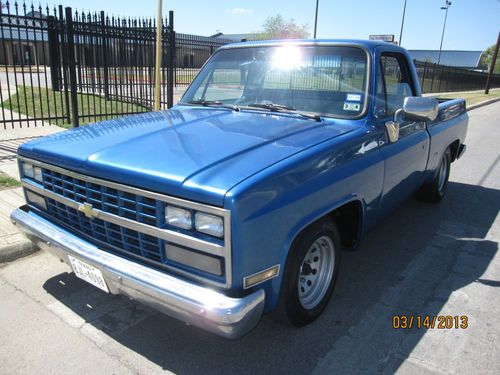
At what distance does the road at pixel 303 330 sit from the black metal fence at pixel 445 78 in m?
21.4

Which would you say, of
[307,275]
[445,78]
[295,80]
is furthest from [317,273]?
[445,78]

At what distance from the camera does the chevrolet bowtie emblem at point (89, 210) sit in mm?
2574

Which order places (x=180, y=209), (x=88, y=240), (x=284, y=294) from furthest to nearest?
1. (x=88, y=240)
2. (x=284, y=294)
3. (x=180, y=209)

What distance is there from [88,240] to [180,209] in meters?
0.89

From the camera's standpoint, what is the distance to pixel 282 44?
12.4 ft

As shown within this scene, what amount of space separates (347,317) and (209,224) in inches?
59.7

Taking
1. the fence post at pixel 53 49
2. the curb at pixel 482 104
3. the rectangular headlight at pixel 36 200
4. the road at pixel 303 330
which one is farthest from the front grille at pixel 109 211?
the curb at pixel 482 104

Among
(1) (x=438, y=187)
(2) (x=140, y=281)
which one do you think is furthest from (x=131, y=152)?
(1) (x=438, y=187)

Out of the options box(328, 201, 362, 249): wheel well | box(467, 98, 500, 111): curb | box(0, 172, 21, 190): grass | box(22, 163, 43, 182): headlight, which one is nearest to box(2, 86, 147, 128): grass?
box(0, 172, 21, 190): grass

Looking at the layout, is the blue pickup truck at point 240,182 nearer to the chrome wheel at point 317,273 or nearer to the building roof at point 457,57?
the chrome wheel at point 317,273

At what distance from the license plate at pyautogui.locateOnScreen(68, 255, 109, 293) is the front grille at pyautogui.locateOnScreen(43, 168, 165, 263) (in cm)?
18

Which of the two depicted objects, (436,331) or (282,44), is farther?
(282,44)

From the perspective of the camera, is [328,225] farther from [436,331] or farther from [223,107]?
[223,107]

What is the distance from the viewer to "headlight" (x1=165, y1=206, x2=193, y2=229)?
2203mm
